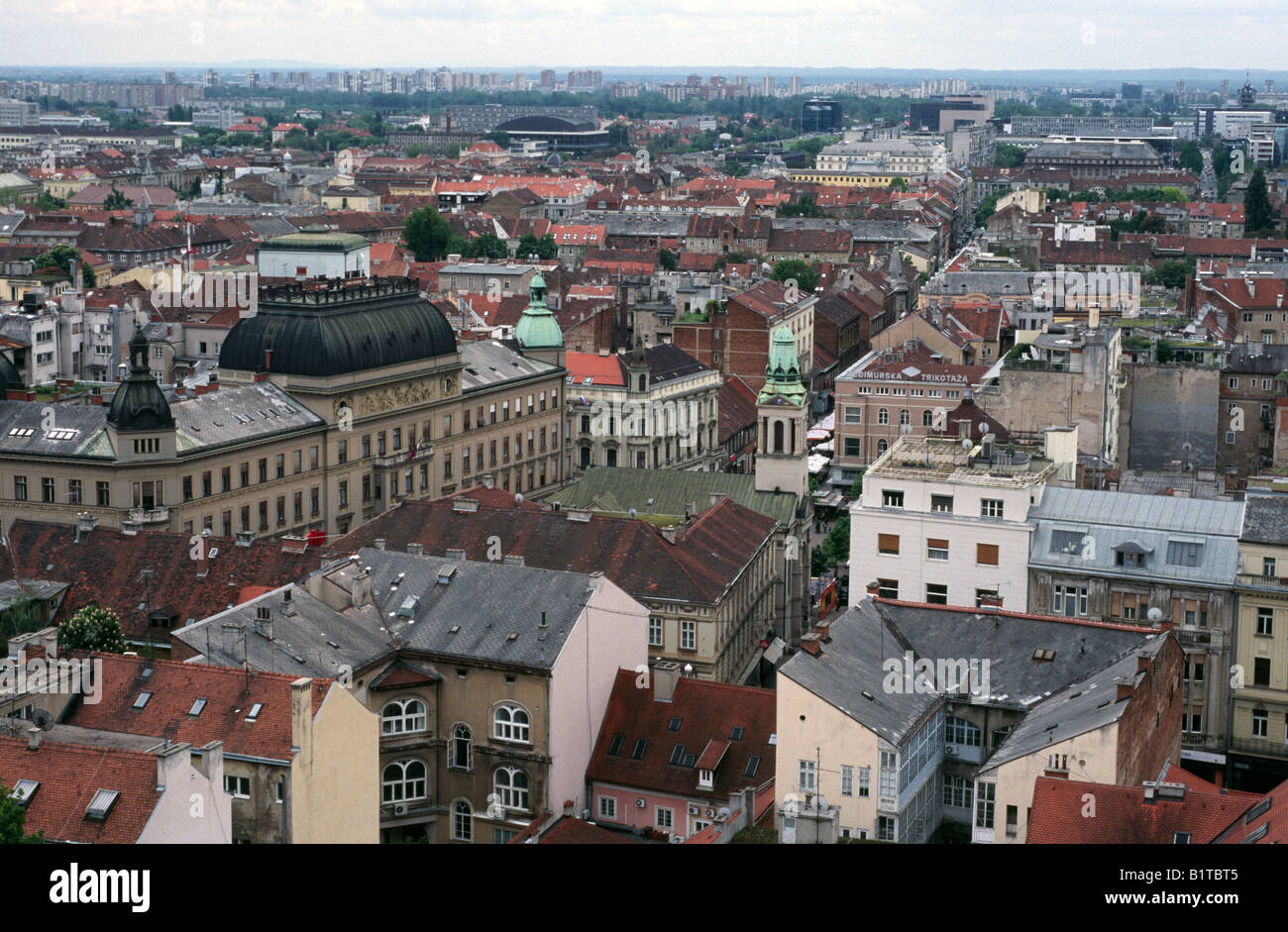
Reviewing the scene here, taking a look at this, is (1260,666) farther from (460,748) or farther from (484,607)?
(460,748)

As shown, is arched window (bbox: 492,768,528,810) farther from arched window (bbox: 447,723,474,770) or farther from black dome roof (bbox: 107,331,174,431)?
black dome roof (bbox: 107,331,174,431)

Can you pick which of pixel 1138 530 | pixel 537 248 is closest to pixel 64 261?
pixel 537 248

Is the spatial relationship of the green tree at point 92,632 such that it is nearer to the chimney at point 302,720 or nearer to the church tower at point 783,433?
the chimney at point 302,720

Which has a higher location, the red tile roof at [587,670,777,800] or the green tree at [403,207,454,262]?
the green tree at [403,207,454,262]

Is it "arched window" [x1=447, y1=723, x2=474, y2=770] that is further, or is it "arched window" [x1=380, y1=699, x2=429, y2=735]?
"arched window" [x1=447, y1=723, x2=474, y2=770]

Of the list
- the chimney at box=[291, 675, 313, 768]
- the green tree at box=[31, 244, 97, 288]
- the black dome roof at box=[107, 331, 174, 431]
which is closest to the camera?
the chimney at box=[291, 675, 313, 768]

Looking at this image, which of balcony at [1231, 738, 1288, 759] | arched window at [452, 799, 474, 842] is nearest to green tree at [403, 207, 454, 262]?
balcony at [1231, 738, 1288, 759]
